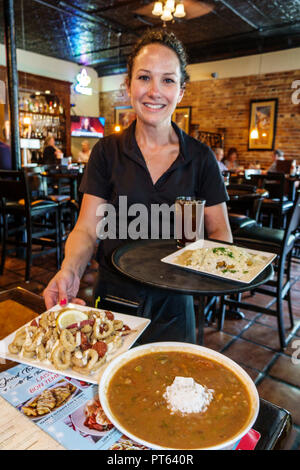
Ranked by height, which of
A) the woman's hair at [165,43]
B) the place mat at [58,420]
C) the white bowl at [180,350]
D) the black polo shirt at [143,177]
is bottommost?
the place mat at [58,420]

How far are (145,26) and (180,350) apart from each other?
7884 mm

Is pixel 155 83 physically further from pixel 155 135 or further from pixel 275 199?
pixel 275 199

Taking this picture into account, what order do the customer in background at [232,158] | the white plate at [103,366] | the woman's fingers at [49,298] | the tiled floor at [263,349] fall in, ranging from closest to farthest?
the white plate at [103,366] → the woman's fingers at [49,298] → the tiled floor at [263,349] → the customer in background at [232,158]

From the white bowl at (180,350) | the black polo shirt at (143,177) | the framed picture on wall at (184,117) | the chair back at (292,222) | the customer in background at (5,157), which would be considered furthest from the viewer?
the framed picture on wall at (184,117)

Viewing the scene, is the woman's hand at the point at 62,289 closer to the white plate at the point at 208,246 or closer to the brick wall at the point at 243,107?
the white plate at the point at 208,246

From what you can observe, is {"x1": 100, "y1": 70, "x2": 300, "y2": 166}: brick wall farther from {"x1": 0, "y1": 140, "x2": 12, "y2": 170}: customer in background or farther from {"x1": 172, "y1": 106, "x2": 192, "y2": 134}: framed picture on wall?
{"x1": 0, "y1": 140, "x2": 12, "y2": 170}: customer in background

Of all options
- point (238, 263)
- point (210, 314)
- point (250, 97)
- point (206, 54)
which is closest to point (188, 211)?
point (238, 263)

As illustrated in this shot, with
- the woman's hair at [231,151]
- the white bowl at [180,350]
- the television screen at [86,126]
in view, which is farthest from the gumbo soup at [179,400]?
the television screen at [86,126]

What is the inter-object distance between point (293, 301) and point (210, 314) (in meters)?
1.04

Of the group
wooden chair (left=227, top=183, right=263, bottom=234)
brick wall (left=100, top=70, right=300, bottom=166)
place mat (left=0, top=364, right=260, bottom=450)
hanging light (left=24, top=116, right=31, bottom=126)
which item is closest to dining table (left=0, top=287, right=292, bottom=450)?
place mat (left=0, top=364, right=260, bottom=450)

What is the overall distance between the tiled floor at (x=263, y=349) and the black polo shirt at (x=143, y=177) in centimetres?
115

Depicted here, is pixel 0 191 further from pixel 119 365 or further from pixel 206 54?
pixel 206 54

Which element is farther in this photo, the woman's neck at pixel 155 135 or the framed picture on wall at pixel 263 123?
the framed picture on wall at pixel 263 123

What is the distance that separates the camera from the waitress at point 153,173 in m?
1.34
